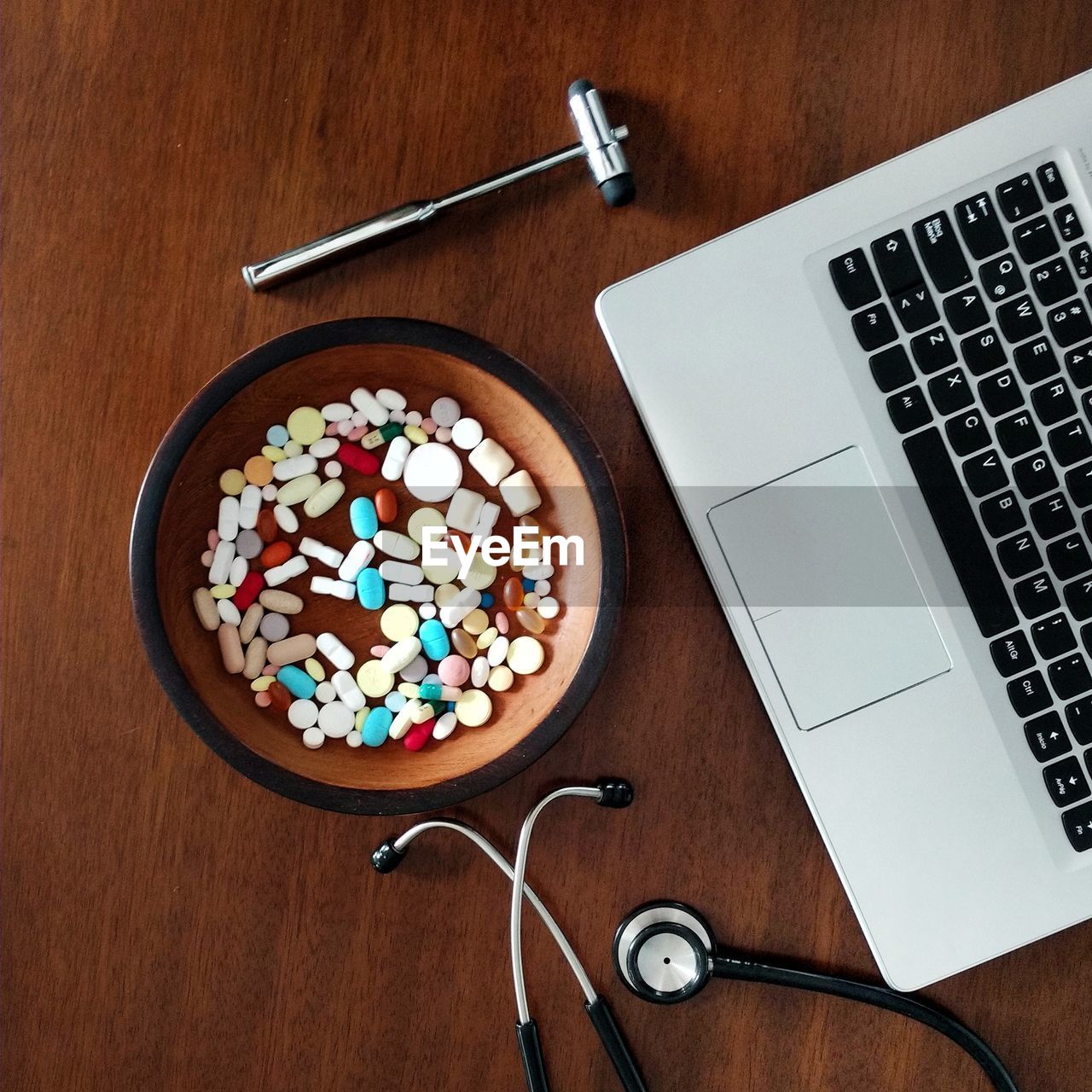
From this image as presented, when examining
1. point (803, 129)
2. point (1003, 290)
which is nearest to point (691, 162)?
point (803, 129)

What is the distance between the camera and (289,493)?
1.84 feet

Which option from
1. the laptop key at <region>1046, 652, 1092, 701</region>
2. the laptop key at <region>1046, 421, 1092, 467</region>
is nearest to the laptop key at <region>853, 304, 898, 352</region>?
the laptop key at <region>1046, 421, 1092, 467</region>

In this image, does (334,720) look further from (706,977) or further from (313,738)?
(706,977)

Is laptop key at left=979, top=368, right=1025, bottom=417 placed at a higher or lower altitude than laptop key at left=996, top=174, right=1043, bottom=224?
lower

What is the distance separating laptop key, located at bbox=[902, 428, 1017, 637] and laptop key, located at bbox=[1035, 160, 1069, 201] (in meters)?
0.14

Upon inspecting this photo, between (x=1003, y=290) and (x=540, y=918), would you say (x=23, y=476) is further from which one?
(x=1003, y=290)

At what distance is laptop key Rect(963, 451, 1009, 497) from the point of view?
506 mm

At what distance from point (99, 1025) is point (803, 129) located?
716 mm

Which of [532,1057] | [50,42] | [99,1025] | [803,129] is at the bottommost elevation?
[532,1057]

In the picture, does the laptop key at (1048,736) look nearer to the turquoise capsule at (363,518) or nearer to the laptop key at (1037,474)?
the laptop key at (1037,474)

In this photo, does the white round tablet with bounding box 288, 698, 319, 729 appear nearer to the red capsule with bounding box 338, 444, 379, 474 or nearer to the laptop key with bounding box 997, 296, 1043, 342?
the red capsule with bounding box 338, 444, 379, 474

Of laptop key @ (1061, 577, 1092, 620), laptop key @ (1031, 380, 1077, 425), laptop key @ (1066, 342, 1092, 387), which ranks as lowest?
laptop key @ (1061, 577, 1092, 620)

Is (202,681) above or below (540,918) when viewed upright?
above

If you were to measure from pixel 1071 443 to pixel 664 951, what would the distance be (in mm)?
381
